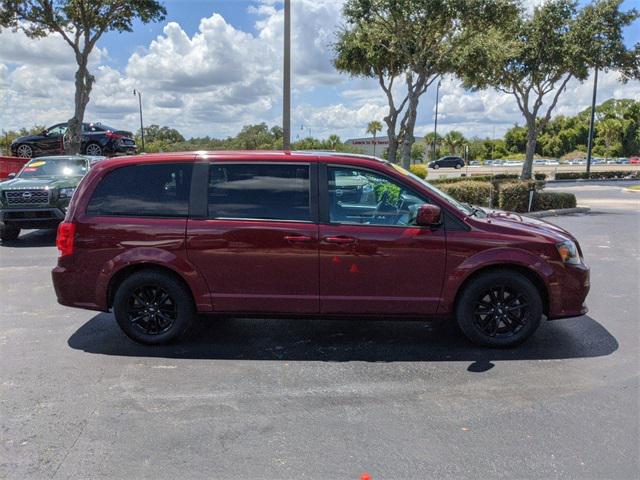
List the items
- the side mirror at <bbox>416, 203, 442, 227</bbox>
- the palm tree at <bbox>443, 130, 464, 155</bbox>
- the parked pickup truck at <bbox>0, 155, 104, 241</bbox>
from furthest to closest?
the palm tree at <bbox>443, 130, 464, 155</bbox>
the parked pickup truck at <bbox>0, 155, 104, 241</bbox>
the side mirror at <bbox>416, 203, 442, 227</bbox>

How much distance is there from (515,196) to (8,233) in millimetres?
12874

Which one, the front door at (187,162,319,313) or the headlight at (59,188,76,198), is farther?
the headlight at (59,188,76,198)

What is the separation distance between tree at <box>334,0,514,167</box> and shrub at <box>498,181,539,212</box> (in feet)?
15.7

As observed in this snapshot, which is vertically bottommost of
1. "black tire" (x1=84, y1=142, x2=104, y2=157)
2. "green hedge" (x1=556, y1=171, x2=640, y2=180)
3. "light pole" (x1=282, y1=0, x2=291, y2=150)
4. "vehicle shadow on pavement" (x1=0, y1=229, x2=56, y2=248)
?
"vehicle shadow on pavement" (x1=0, y1=229, x2=56, y2=248)

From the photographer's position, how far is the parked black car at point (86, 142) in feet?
75.9

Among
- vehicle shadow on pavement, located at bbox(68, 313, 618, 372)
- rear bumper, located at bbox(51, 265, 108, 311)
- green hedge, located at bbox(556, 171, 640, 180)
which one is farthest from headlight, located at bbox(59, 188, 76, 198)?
green hedge, located at bbox(556, 171, 640, 180)

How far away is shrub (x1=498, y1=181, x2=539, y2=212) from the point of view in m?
15.9

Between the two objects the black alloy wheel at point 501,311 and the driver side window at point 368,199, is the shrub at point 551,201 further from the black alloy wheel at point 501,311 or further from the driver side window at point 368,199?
the driver side window at point 368,199

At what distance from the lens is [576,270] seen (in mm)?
4934

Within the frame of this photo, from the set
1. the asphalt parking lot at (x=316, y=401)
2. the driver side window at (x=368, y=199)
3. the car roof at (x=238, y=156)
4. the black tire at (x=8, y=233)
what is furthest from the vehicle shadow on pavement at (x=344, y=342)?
the black tire at (x=8, y=233)

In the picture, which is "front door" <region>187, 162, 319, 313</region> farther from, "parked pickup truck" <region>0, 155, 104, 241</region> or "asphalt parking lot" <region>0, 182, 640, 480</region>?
"parked pickup truck" <region>0, 155, 104, 241</region>

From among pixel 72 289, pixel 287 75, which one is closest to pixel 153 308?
pixel 72 289

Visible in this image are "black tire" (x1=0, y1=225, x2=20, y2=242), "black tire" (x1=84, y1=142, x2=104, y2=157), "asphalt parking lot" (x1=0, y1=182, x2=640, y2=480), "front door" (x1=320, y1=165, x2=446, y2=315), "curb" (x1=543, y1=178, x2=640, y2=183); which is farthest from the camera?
"curb" (x1=543, y1=178, x2=640, y2=183)

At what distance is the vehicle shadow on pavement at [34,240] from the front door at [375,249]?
803 centimetres
